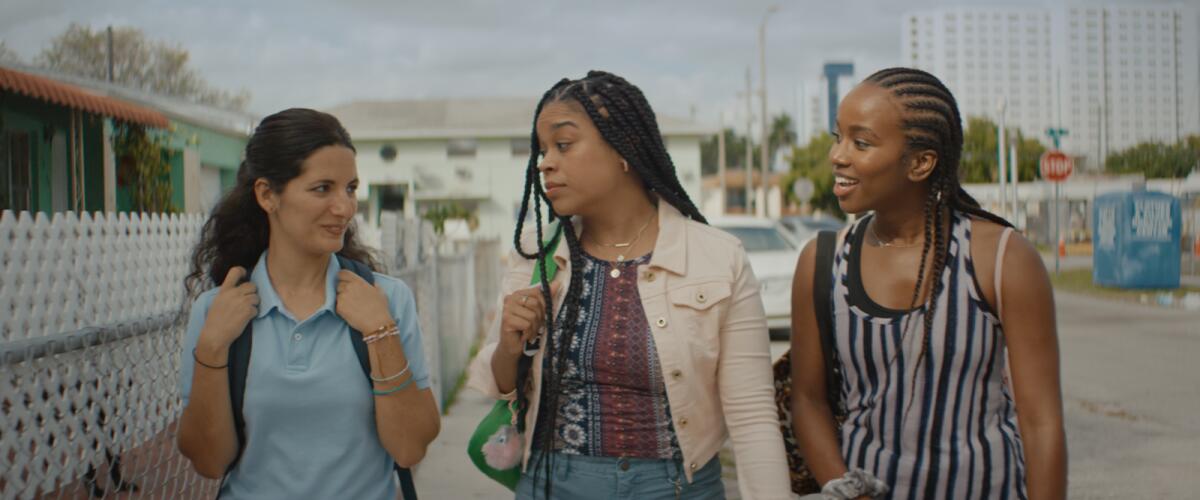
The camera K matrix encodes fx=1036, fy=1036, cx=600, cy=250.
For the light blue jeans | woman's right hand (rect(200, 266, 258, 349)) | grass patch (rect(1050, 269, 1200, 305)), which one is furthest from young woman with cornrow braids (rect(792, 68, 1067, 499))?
grass patch (rect(1050, 269, 1200, 305))

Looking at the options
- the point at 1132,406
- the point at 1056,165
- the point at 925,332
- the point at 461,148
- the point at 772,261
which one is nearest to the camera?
the point at 925,332

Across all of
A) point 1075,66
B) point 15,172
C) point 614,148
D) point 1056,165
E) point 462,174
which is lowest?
point 614,148

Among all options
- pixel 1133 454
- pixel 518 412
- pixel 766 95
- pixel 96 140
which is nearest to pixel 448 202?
pixel 766 95

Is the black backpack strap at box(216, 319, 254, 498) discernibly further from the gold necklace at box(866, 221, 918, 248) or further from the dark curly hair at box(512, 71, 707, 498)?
the gold necklace at box(866, 221, 918, 248)

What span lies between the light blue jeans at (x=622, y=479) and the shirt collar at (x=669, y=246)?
47 cm

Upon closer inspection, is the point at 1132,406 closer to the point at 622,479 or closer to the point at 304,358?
the point at 622,479

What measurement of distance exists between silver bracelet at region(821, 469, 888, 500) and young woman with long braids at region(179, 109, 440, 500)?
923 mm

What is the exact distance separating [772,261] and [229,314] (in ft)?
35.1

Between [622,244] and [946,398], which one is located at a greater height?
[622,244]

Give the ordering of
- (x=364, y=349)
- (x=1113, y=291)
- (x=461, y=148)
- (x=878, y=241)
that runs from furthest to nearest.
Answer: (x=461, y=148), (x=1113, y=291), (x=878, y=241), (x=364, y=349)

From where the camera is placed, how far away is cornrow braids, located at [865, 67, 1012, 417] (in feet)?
7.48

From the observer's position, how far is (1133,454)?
263 inches

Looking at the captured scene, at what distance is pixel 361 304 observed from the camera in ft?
7.66

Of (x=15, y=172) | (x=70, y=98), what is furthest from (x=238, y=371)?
(x=15, y=172)
